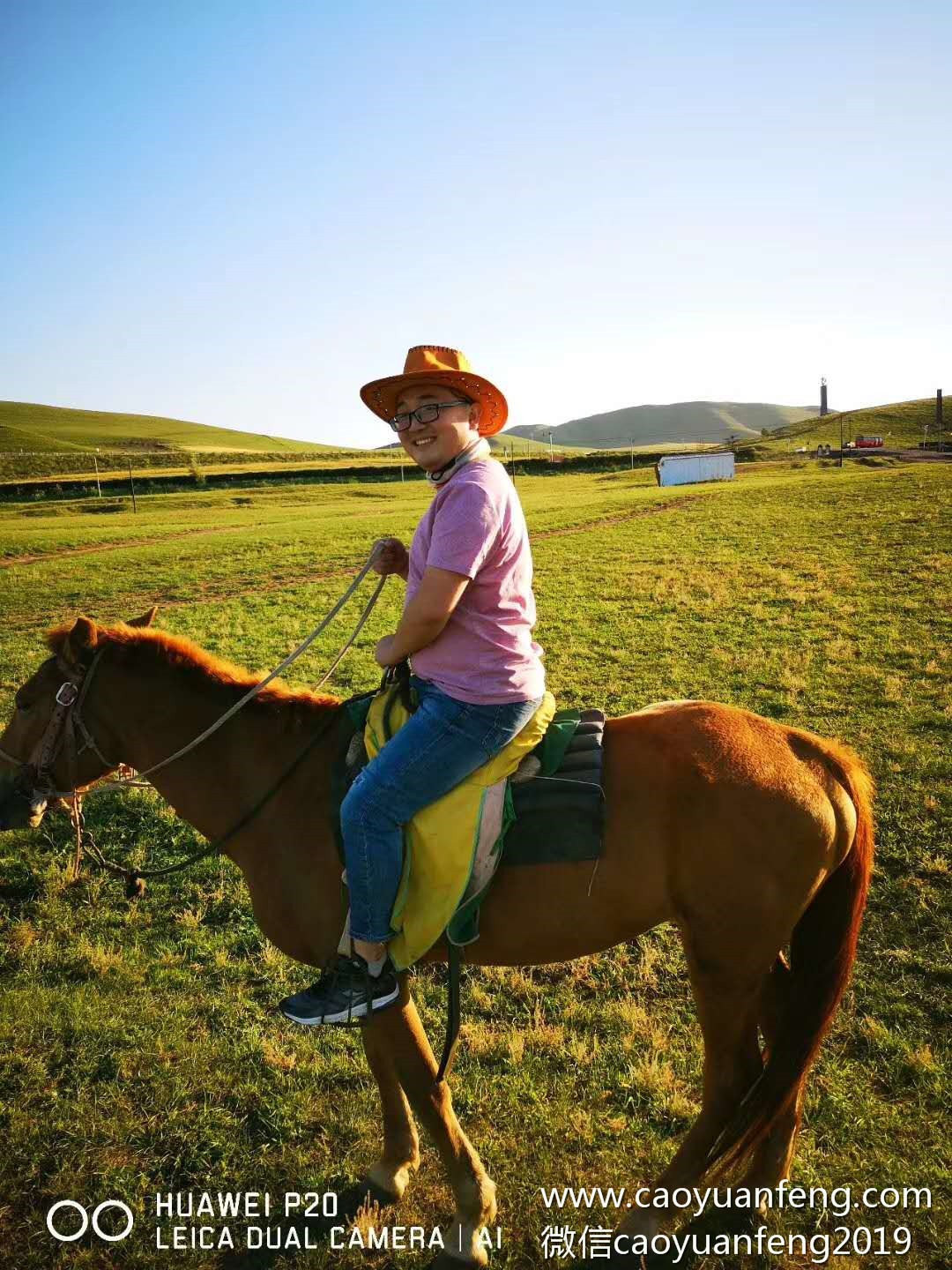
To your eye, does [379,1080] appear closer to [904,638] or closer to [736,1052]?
[736,1052]

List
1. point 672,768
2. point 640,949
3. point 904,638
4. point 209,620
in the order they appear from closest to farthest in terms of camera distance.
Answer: point 672,768
point 640,949
point 904,638
point 209,620

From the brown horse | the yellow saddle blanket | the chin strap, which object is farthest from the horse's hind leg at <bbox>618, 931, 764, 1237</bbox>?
the chin strap

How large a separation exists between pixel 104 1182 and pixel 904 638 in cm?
1399

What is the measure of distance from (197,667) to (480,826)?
6.27ft

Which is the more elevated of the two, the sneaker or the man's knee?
the man's knee

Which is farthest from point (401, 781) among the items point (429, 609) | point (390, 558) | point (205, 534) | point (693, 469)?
point (693, 469)

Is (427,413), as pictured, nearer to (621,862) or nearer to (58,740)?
(621,862)

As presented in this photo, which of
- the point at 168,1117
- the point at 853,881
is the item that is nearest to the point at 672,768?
the point at 853,881

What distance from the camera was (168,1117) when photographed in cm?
428

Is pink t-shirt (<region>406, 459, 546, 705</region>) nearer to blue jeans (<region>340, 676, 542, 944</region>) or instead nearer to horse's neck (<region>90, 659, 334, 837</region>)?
blue jeans (<region>340, 676, 542, 944</region>)

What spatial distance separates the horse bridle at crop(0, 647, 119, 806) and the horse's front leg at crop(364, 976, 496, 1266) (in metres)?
2.19

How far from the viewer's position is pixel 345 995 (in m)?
3.40

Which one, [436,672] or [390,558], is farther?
[390,558]

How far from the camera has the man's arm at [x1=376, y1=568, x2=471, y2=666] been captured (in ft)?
9.98
